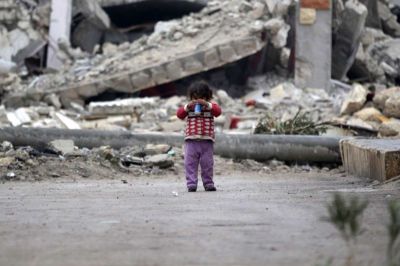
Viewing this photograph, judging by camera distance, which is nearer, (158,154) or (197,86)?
(197,86)

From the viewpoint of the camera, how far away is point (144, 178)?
937 centimetres

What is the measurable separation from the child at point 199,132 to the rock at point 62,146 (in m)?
3.50

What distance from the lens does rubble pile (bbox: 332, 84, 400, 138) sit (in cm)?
1381

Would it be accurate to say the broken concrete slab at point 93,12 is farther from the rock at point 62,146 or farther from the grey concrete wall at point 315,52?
the rock at point 62,146

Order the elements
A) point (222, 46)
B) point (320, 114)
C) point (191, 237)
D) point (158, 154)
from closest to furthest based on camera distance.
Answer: point (191, 237) < point (158, 154) < point (320, 114) < point (222, 46)

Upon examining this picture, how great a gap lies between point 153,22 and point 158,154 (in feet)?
41.4

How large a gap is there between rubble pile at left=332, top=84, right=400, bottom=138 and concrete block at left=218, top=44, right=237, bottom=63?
10.2 feet

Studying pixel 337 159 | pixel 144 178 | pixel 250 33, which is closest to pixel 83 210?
pixel 144 178

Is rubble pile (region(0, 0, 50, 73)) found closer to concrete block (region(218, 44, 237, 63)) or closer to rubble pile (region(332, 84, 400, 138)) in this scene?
concrete block (region(218, 44, 237, 63))

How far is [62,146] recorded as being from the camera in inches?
399

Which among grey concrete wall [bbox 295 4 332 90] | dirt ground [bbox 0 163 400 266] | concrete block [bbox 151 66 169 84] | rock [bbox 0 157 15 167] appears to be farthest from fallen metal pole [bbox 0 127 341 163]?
grey concrete wall [bbox 295 4 332 90]

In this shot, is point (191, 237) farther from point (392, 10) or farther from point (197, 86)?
point (392, 10)

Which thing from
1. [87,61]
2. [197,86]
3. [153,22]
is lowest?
[197,86]

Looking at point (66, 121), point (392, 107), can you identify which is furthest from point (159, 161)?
point (392, 107)
